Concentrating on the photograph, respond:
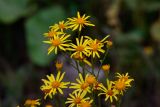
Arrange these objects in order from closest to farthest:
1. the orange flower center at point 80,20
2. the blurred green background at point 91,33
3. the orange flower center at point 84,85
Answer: the orange flower center at point 84,85 → the orange flower center at point 80,20 → the blurred green background at point 91,33

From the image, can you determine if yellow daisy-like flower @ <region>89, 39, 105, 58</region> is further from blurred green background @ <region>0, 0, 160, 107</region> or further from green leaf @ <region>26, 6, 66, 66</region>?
green leaf @ <region>26, 6, 66, 66</region>

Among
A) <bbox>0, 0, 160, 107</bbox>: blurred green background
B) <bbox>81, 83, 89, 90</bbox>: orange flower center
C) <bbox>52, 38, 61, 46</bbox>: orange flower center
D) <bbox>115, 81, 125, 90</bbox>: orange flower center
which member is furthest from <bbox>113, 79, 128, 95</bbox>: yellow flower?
<bbox>0, 0, 160, 107</bbox>: blurred green background

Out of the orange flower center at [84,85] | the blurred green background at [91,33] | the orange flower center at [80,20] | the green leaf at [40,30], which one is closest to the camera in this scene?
the orange flower center at [84,85]

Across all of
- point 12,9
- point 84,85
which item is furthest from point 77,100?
point 12,9

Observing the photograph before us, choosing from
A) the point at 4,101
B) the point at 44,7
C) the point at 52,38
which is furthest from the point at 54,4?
the point at 52,38

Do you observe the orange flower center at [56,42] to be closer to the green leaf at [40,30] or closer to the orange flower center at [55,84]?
the orange flower center at [55,84]

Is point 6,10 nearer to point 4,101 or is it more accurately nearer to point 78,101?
point 4,101

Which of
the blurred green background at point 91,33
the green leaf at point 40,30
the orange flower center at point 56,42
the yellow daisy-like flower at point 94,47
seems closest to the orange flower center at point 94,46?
the yellow daisy-like flower at point 94,47

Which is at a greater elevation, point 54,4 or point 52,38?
point 54,4

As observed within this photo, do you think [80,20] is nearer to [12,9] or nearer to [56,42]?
[56,42]
